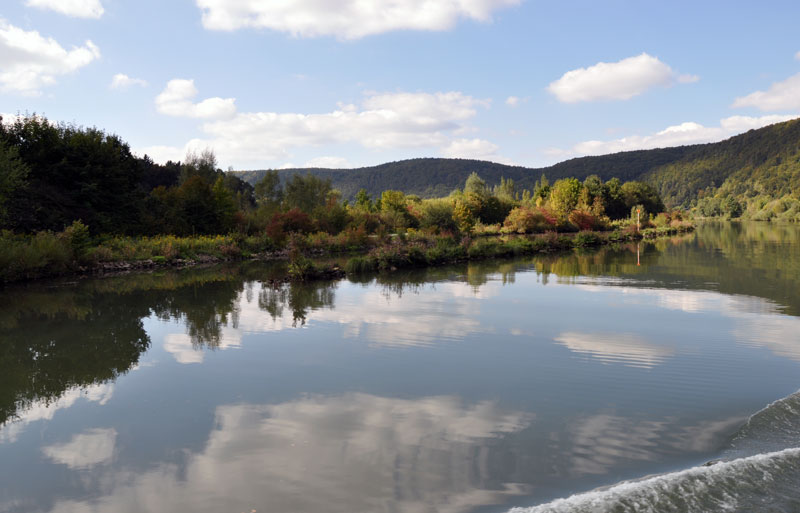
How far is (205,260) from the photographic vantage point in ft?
72.0

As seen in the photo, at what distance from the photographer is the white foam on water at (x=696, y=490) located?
322cm

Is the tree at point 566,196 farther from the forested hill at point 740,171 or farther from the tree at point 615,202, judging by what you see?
the forested hill at point 740,171

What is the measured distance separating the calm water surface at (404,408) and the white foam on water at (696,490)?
1cm

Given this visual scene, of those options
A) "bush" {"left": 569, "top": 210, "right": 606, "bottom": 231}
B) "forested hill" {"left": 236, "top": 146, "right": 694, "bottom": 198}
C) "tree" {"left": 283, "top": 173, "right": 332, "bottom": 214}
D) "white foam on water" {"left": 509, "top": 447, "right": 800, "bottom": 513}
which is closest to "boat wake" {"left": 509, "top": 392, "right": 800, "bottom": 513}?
"white foam on water" {"left": 509, "top": 447, "right": 800, "bottom": 513}

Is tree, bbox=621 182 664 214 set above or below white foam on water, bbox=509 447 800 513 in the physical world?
above

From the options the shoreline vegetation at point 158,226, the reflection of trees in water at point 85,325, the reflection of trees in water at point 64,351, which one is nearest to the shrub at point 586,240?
the shoreline vegetation at point 158,226

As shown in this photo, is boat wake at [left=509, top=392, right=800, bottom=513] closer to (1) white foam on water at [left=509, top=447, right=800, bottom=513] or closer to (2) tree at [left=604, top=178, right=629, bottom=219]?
(1) white foam on water at [left=509, top=447, right=800, bottom=513]

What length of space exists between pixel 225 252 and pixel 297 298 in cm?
1251

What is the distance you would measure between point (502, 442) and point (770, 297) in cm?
1004

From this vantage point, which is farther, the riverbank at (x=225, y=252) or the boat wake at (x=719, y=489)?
the riverbank at (x=225, y=252)

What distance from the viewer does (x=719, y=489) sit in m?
3.41

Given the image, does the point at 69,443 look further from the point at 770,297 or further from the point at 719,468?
the point at 770,297

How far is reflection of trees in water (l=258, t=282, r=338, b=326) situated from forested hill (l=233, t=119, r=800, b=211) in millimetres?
107579

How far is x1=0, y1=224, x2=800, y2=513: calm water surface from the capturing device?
11.3 feet
